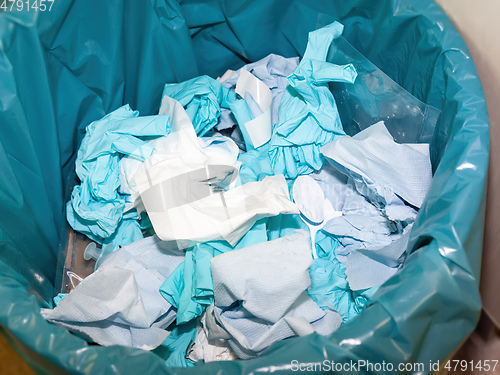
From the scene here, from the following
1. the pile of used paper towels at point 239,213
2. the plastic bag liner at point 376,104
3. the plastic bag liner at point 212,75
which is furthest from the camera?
the plastic bag liner at point 376,104

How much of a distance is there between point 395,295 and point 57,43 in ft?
2.18

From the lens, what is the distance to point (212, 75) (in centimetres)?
108

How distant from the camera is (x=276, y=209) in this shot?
75cm

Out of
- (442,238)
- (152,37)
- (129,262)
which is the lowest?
(129,262)

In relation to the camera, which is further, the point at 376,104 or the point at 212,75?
the point at 212,75

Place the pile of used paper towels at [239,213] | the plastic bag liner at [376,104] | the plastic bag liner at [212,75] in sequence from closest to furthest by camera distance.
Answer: the plastic bag liner at [212,75] < the pile of used paper towels at [239,213] < the plastic bag liner at [376,104]

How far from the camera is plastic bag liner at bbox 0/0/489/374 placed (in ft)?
1.71

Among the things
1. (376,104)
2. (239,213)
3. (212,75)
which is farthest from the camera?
(212,75)

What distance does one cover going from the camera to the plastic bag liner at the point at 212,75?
522 mm

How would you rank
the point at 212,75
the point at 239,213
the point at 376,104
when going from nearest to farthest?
the point at 239,213 → the point at 376,104 → the point at 212,75

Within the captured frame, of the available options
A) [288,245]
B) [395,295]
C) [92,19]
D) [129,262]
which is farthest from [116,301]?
[92,19]

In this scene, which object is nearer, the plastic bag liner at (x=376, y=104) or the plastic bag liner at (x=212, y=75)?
the plastic bag liner at (x=212, y=75)

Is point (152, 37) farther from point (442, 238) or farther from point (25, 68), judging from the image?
point (442, 238)

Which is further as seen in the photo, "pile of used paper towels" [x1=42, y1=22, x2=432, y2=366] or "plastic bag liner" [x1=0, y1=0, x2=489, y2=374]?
"pile of used paper towels" [x1=42, y1=22, x2=432, y2=366]
